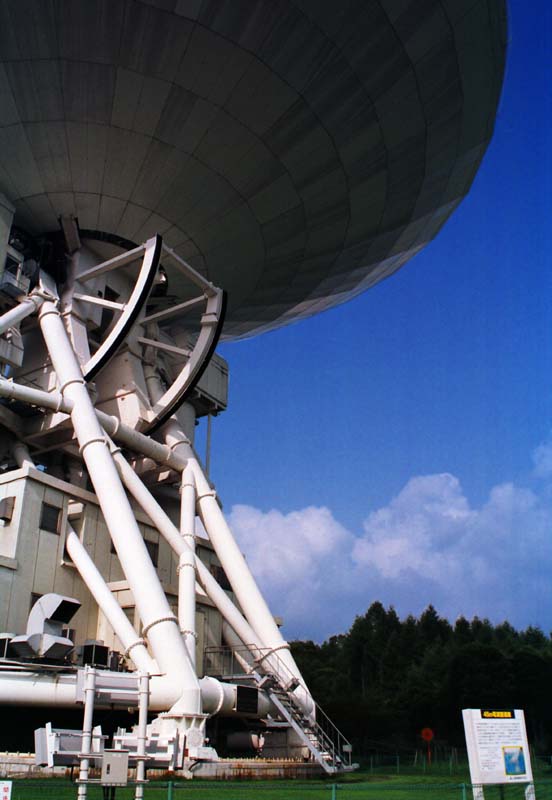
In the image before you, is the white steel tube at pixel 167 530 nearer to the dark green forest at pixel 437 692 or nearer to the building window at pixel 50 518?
the building window at pixel 50 518

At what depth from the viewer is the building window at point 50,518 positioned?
2208 cm

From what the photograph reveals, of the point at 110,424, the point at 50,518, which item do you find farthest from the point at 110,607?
the point at 110,424

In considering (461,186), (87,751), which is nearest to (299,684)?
(87,751)

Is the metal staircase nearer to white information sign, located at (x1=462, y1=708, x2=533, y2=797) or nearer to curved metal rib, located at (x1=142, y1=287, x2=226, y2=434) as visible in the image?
curved metal rib, located at (x1=142, y1=287, x2=226, y2=434)

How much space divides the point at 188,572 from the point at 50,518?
4348 millimetres

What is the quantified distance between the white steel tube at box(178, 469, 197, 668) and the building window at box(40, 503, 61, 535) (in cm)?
371

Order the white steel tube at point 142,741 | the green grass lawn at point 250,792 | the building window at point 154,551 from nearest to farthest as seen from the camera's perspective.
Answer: the white steel tube at point 142,741 < the green grass lawn at point 250,792 < the building window at point 154,551

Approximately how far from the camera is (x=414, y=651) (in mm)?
89812

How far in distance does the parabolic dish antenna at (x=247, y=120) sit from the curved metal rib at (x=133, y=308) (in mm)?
1772

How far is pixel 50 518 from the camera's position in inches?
878

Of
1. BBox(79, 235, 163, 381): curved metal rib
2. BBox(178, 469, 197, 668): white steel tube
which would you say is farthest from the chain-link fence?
BBox(79, 235, 163, 381): curved metal rib

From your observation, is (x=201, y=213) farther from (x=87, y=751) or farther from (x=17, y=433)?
(x=87, y=751)

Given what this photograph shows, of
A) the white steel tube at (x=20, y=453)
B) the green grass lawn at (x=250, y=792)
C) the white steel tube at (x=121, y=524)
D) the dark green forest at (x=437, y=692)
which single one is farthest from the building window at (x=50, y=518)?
the dark green forest at (x=437, y=692)

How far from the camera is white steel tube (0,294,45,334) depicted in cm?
2181
